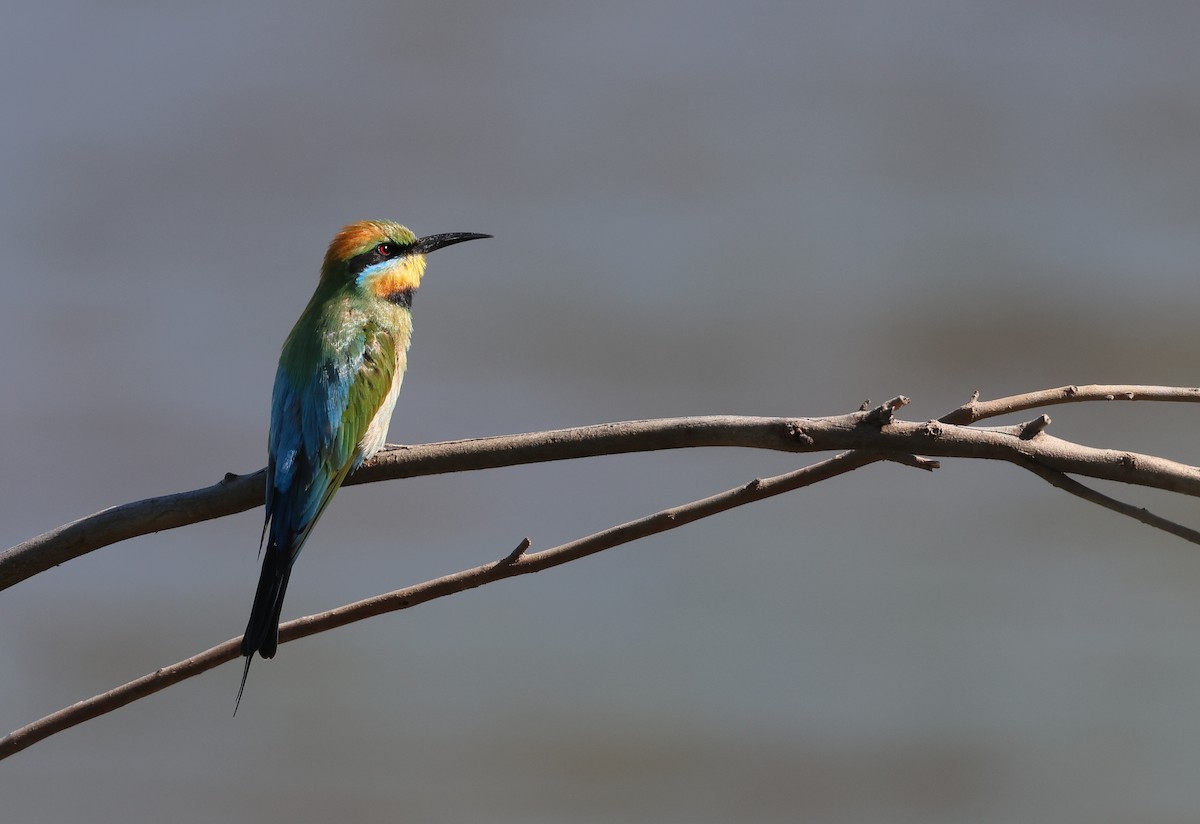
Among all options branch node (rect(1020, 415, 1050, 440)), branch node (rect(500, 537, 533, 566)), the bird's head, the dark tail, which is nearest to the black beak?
the bird's head

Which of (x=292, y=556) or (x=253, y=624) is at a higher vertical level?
(x=292, y=556)

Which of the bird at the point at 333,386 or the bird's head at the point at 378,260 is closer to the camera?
the bird at the point at 333,386

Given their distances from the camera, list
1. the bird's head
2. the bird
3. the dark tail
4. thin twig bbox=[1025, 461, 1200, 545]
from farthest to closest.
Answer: the bird's head, the bird, the dark tail, thin twig bbox=[1025, 461, 1200, 545]

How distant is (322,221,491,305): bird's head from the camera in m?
2.29

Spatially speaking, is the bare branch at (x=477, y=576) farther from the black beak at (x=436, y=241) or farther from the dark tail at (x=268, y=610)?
the black beak at (x=436, y=241)

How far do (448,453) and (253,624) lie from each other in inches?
15.4

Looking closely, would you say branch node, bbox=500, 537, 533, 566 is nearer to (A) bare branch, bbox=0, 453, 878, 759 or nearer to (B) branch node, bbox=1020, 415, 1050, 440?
(A) bare branch, bbox=0, 453, 878, 759

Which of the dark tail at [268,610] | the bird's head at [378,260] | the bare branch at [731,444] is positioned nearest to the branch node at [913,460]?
the bare branch at [731,444]

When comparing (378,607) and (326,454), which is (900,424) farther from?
(326,454)

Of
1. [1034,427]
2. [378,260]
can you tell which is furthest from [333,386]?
[1034,427]

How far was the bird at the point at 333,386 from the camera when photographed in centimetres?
168

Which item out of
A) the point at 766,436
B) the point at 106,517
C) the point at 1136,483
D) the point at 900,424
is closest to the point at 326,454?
the point at 106,517

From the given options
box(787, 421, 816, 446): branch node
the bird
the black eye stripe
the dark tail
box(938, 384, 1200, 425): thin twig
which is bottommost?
the dark tail

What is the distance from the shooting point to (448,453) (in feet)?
4.36
